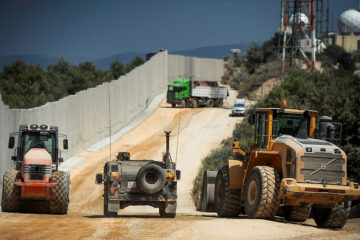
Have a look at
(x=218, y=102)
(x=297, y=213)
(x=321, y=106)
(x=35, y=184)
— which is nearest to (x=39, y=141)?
(x=35, y=184)

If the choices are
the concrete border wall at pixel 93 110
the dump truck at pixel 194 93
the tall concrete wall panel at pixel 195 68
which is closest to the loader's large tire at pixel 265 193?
the concrete border wall at pixel 93 110

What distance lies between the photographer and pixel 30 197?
69.5ft

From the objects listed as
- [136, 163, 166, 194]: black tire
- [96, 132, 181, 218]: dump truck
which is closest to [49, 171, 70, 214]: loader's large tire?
[96, 132, 181, 218]: dump truck

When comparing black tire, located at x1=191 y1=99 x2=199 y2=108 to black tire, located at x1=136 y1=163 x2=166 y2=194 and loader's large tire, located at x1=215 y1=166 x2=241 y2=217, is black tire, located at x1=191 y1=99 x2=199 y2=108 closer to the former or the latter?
loader's large tire, located at x1=215 y1=166 x2=241 y2=217

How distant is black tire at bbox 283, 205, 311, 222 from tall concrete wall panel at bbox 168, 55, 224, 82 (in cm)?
6656

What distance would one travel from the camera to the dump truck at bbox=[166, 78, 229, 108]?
65.6 m

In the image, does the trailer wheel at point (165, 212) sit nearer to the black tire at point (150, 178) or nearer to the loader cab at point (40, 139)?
the black tire at point (150, 178)

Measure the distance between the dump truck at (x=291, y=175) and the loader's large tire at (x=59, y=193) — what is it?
4.90 metres

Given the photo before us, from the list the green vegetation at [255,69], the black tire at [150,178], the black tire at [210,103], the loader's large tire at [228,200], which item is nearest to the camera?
the black tire at [150,178]

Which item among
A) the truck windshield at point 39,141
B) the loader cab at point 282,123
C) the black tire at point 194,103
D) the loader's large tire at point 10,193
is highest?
the black tire at point 194,103

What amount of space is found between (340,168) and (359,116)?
15.6 metres

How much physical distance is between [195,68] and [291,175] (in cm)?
7866

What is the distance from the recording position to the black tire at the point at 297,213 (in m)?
20.3

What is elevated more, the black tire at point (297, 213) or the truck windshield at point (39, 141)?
the truck windshield at point (39, 141)
